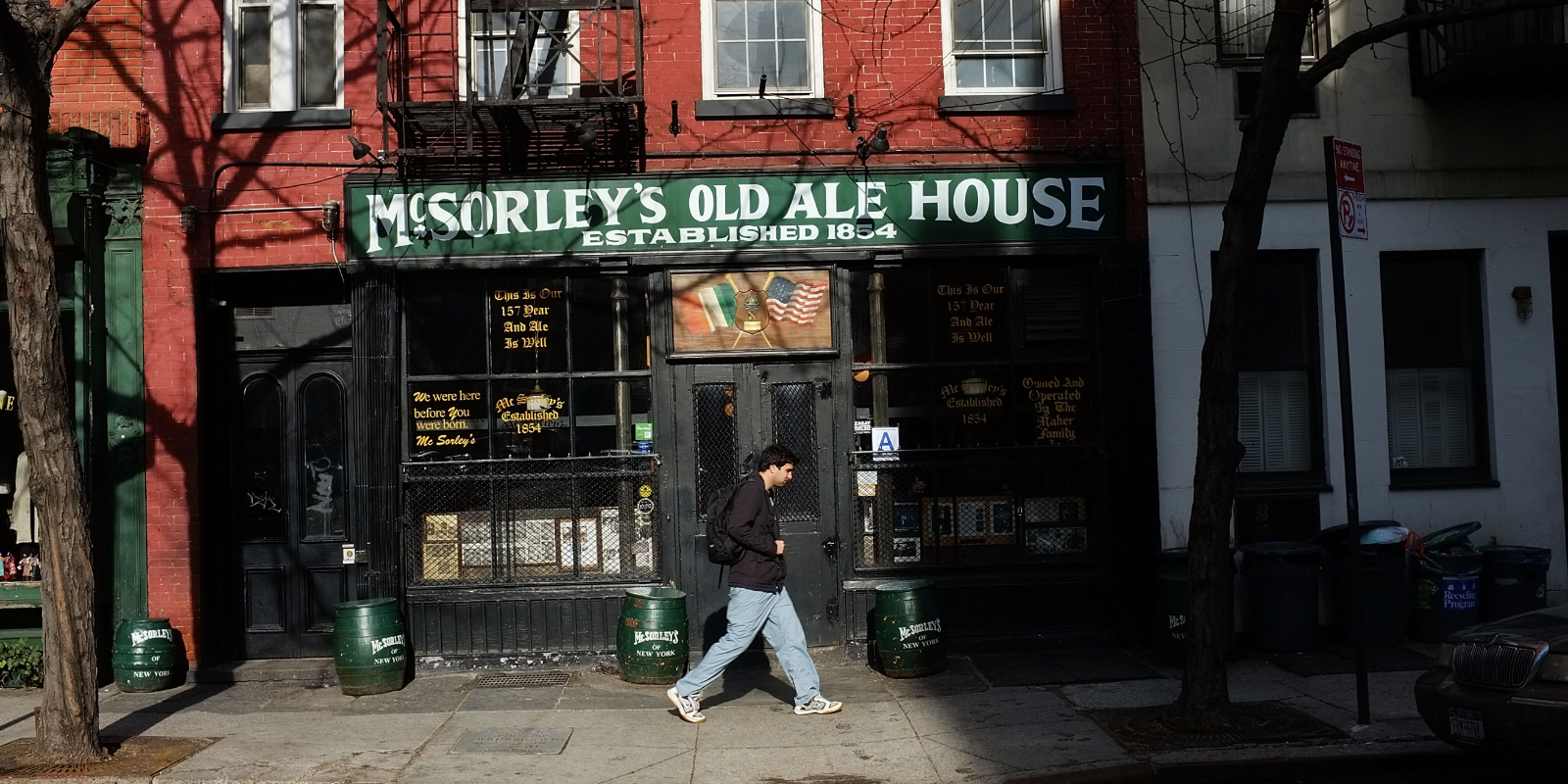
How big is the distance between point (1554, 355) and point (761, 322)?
23.7ft

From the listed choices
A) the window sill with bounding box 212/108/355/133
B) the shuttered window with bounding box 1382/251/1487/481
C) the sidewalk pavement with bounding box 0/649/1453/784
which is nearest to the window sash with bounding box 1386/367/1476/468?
the shuttered window with bounding box 1382/251/1487/481

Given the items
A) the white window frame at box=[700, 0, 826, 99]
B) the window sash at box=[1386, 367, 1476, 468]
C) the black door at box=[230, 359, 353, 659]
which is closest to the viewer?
the white window frame at box=[700, 0, 826, 99]

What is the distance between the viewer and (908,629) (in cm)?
941

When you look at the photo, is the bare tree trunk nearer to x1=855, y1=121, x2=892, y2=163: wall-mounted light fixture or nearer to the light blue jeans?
the light blue jeans

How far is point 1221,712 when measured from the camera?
764 cm

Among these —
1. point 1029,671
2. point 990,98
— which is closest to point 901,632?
point 1029,671

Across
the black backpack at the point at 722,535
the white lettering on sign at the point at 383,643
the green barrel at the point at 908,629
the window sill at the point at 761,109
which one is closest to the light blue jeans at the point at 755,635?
the black backpack at the point at 722,535

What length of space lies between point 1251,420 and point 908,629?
12.9ft

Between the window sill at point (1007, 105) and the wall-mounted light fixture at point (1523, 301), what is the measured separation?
4346 mm

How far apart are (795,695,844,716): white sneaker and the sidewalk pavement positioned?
65mm

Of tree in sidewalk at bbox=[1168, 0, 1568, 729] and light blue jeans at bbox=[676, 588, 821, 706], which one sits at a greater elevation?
tree in sidewalk at bbox=[1168, 0, 1568, 729]

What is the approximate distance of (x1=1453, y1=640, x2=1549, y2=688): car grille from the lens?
6223mm

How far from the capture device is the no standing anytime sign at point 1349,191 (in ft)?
25.8

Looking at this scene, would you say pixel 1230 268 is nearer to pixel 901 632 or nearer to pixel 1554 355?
pixel 901 632
